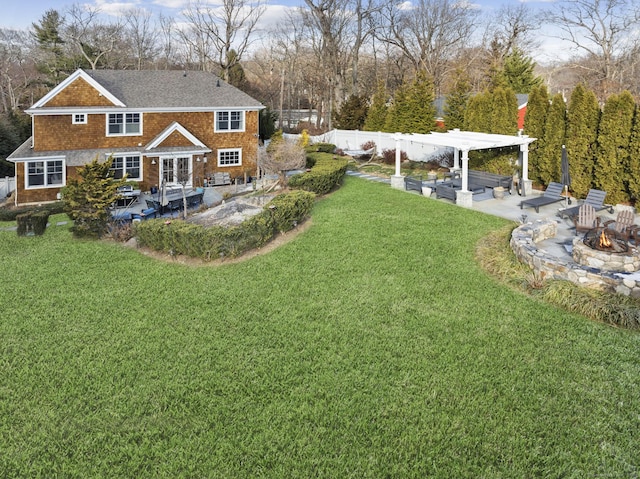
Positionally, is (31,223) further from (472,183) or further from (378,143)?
(378,143)

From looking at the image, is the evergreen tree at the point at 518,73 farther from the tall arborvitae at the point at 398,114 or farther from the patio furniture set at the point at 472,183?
the patio furniture set at the point at 472,183

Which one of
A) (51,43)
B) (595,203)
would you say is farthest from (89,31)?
(595,203)

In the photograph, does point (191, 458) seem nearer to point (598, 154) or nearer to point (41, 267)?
point (41, 267)

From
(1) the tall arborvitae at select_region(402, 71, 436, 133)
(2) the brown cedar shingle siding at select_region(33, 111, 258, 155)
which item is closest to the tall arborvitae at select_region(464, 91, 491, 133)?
(1) the tall arborvitae at select_region(402, 71, 436, 133)

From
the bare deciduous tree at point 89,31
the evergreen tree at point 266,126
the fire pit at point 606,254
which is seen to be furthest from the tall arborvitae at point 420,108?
the bare deciduous tree at point 89,31

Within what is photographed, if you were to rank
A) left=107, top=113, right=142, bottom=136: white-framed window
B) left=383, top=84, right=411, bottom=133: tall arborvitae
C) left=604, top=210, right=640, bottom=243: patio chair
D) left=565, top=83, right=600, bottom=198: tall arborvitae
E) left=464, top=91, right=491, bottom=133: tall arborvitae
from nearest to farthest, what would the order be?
left=604, top=210, right=640, bottom=243: patio chair < left=565, top=83, right=600, bottom=198: tall arborvitae < left=464, top=91, right=491, bottom=133: tall arborvitae < left=107, top=113, right=142, bottom=136: white-framed window < left=383, top=84, right=411, bottom=133: tall arborvitae

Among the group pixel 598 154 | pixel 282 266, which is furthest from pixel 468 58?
pixel 282 266

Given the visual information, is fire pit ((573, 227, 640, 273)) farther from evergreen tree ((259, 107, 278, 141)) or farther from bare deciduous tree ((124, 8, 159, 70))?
bare deciduous tree ((124, 8, 159, 70))
